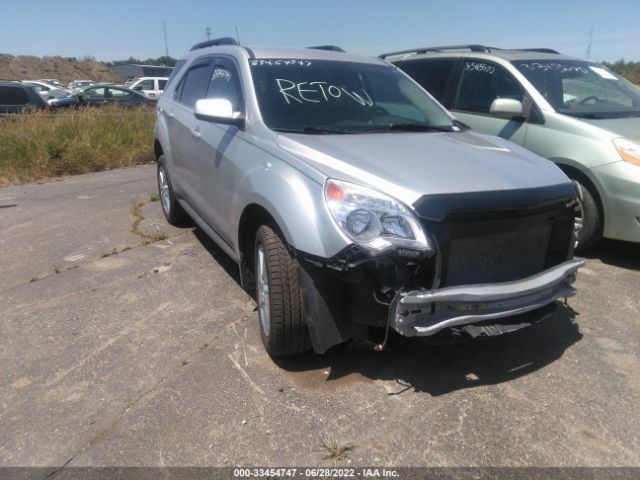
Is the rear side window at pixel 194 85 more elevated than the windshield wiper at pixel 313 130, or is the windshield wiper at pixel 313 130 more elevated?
the rear side window at pixel 194 85

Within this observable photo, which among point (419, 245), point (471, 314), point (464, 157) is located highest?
point (464, 157)

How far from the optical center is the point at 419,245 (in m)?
2.52

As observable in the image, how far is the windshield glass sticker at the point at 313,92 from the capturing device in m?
3.68

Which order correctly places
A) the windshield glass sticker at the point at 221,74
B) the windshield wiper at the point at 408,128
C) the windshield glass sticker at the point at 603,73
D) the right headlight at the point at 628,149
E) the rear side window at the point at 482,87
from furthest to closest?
1. the windshield glass sticker at the point at 603,73
2. the rear side window at the point at 482,87
3. the right headlight at the point at 628,149
4. the windshield glass sticker at the point at 221,74
5. the windshield wiper at the point at 408,128

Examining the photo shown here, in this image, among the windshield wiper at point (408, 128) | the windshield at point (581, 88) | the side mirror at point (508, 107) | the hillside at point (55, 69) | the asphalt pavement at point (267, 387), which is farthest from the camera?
the hillside at point (55, 69)

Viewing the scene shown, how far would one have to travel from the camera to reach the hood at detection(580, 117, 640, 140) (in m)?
4.59

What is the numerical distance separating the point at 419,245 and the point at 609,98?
168 inches

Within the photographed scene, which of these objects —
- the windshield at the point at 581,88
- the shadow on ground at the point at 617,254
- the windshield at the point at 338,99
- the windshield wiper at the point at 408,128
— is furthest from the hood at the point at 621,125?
the windshield wiper at the point at 408,128

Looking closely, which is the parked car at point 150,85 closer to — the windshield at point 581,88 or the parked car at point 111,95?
the parked car at point 111,95

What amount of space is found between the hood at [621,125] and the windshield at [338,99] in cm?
157

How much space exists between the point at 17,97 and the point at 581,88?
1313cm

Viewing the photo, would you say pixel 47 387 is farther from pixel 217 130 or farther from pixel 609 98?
pixel 609 98

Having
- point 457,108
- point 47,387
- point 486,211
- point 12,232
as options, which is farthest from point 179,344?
point 457,108

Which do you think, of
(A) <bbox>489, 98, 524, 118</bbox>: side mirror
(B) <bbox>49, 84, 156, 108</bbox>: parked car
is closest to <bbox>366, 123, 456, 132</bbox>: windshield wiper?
(A) <bbox>489, 98, 524, 118</bbox>: side mirror
